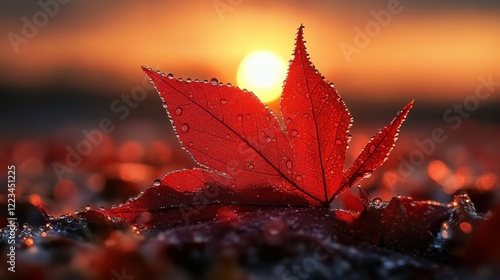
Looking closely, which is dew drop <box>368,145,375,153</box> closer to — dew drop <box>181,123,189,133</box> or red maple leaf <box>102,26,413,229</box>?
red maple leaf <box>102,26,413,229</box>

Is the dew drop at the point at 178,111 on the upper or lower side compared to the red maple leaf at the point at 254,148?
upper

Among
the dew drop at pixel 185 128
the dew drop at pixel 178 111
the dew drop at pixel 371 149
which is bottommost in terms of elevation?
the dew drop at pixel 371 149

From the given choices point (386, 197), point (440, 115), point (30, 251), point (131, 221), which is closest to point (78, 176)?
point (386, 197)

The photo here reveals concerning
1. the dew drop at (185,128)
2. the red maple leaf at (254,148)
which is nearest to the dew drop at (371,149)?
the red maple leaf at (254,148)

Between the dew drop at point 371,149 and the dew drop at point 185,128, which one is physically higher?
the dew drop at point 185,128

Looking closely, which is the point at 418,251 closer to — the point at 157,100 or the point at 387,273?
the point at 387,273

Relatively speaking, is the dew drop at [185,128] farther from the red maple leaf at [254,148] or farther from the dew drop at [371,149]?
the dew drop at [371,149]

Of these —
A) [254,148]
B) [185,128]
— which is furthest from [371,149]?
[185,128]

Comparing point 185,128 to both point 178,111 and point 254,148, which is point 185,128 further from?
point 254,148

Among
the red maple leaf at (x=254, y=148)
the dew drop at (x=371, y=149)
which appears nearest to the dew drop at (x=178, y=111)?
the red maple leaf at (x=254, y=148)
